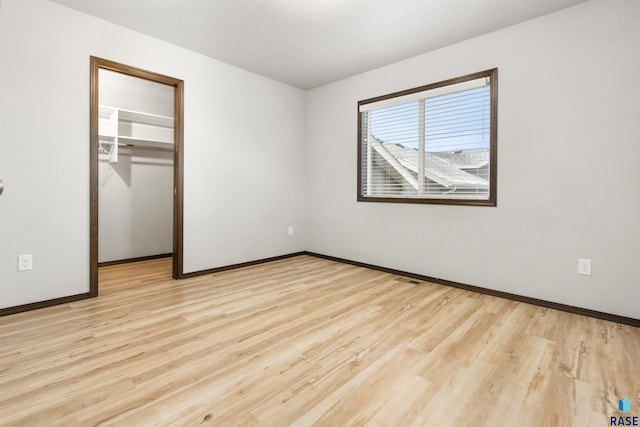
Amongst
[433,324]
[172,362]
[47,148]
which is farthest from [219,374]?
[47,148]

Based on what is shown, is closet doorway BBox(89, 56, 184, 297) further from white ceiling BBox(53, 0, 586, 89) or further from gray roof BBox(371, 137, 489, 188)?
gray roof BBox(371, 137, 489, 188)

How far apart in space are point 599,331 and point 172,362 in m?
2.80

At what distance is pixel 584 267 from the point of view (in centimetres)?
249

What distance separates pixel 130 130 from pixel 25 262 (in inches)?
87.2

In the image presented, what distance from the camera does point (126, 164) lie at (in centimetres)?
423

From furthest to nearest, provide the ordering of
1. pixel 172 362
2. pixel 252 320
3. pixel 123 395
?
1. pixel 252 320
2. pixel 172 362
3. pixel 123 395

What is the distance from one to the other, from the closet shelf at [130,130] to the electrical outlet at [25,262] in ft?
5.43

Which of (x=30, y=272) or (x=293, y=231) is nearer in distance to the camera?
(x=30, y=272)

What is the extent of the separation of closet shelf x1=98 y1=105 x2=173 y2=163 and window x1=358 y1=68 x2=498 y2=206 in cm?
270

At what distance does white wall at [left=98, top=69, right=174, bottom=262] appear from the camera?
4031mm

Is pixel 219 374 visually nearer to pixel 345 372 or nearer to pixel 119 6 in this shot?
pixel 345 372

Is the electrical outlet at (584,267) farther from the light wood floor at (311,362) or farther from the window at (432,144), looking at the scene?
the window at (432,144)

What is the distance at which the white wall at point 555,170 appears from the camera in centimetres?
232

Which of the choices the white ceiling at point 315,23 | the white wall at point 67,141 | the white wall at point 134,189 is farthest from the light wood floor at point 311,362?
the white ceiling at point 315,23
